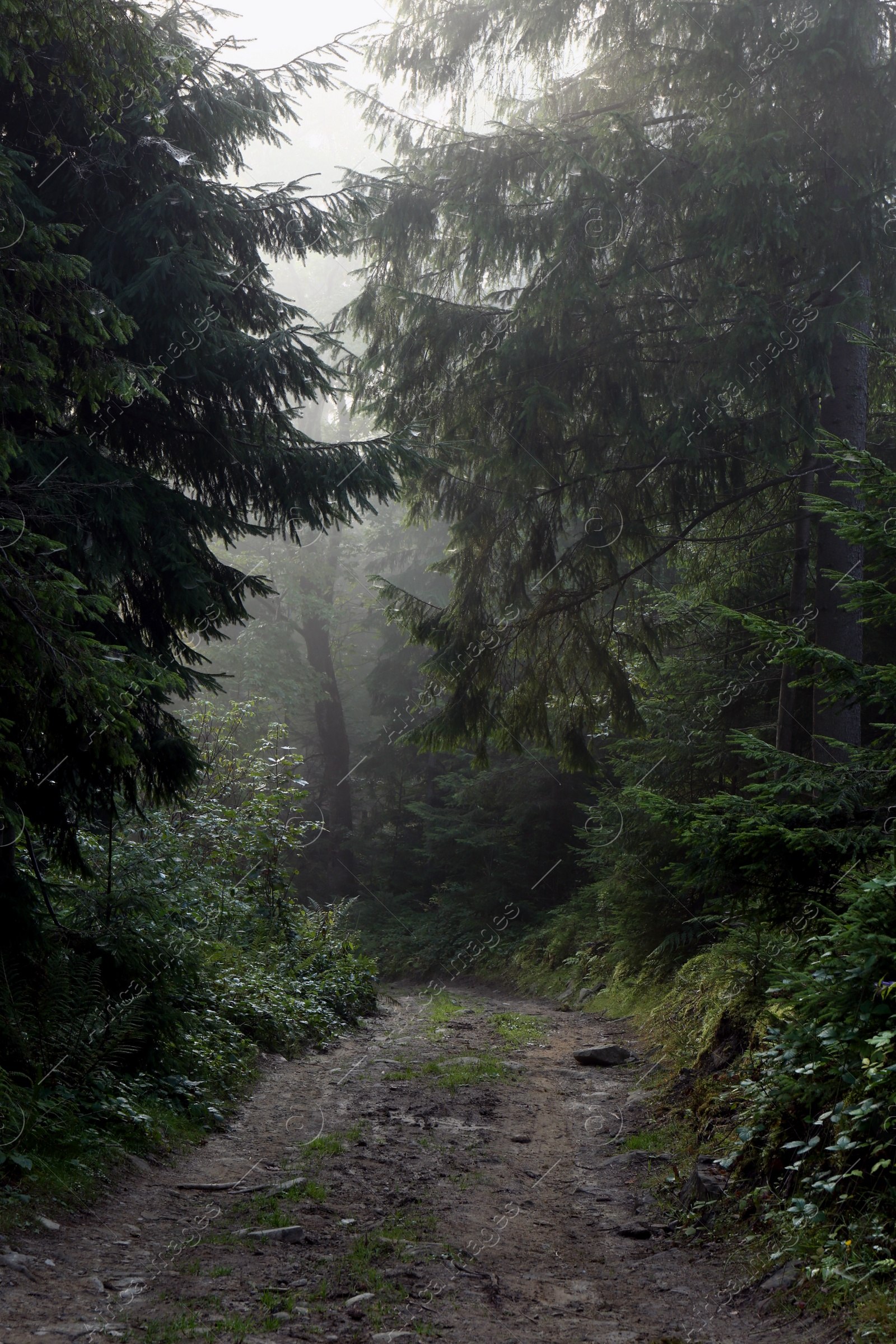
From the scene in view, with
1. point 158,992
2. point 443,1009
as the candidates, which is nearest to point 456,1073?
point 158,992

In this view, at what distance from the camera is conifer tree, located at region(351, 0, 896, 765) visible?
7664 mm

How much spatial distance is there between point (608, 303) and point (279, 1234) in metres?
8.07

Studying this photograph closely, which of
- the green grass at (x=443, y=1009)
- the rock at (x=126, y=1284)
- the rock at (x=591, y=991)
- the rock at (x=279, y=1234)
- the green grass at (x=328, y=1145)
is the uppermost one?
the rock at (x=591, y=991)

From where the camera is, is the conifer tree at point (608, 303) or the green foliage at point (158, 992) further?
the conifer tree at point (608, 303)

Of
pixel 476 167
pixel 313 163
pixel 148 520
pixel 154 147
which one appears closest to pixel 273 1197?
pixel 148 520

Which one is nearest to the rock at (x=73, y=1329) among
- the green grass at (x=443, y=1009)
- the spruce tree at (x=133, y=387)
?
the spruce tree at (x=133, y=387)

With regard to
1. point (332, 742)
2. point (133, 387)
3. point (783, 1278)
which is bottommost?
point (783, 1278)

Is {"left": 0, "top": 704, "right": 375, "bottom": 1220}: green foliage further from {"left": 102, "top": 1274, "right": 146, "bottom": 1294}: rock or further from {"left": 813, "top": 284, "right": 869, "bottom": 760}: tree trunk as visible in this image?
{"left": 813, "top": 284, "right": 869, "bottom": 760}: tree trunk

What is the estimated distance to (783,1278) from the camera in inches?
143

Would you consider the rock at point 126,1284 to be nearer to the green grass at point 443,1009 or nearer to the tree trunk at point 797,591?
the tree trunk at point 797,591

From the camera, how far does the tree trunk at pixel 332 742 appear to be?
88.8ft

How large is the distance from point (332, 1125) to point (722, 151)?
327 inches

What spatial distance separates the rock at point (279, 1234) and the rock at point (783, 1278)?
6.73ft

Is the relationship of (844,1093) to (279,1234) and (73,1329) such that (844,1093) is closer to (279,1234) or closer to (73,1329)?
(279,1234)
